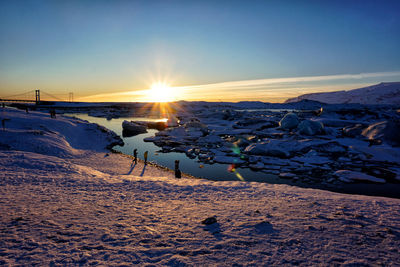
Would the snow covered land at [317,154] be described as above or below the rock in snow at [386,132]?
below

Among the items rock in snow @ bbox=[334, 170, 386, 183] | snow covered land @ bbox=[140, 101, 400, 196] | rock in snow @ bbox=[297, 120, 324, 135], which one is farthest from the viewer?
rock in snow @ bbox=[297, 120, 324, 135]

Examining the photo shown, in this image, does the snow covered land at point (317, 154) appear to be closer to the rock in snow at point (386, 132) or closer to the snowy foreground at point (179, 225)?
the rock in snow at point (386, 132)

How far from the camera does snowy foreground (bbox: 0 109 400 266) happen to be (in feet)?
12.8

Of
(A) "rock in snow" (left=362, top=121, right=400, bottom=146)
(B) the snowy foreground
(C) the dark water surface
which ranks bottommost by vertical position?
(C) the dark water surface

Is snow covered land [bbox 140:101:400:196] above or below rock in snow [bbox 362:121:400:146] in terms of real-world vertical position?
below

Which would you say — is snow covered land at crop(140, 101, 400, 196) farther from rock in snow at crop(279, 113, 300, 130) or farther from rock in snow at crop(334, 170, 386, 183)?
rock in snow at crop(279, 113, 300, 130)

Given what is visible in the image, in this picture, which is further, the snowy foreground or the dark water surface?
the dark water surface

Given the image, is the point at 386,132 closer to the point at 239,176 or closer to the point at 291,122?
the point at 291,122

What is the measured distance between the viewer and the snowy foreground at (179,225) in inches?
153

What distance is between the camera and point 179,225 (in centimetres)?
525

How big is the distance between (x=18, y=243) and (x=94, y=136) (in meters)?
23.1

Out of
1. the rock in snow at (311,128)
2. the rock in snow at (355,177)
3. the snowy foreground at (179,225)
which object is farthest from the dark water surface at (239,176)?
the rock in snow at (311,128)

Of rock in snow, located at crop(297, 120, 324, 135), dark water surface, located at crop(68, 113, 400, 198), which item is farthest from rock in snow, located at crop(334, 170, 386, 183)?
rock in snow, located at crop(297, 120, 324, 135)

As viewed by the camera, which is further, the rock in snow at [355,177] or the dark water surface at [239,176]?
the rock in snow at [355,177]
